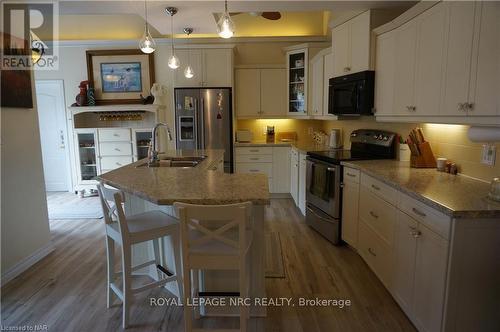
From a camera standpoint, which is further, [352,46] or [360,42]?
[352,46]

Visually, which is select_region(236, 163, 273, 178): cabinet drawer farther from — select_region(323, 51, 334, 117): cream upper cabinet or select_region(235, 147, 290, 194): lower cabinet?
select_region(323, 51, 334, 117): cream upper cabinet

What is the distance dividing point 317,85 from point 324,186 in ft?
5.77

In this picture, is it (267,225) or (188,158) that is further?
(267,225)

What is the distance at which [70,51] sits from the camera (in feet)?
17.7

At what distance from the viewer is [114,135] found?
5.41m

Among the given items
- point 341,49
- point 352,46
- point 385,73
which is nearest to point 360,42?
point 352,46

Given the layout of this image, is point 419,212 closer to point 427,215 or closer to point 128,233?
point 427,215

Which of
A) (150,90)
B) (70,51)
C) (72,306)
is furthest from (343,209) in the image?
(70,51)

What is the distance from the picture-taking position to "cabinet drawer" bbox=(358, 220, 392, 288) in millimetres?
2406

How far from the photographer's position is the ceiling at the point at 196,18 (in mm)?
3062

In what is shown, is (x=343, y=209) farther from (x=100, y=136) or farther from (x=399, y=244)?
(x=100, y=136)

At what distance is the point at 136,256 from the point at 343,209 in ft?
6.80

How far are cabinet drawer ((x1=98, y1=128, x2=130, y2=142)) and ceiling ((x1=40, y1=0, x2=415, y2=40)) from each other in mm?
1587

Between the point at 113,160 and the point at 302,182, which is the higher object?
the point at 113,160
